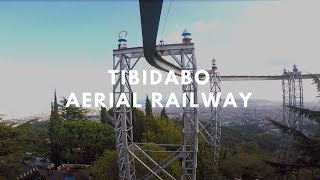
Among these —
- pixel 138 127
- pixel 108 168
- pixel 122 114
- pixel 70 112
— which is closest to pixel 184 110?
pixel 122 114

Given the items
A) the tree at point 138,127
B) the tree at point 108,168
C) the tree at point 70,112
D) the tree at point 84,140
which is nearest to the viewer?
the tree at point 108,168

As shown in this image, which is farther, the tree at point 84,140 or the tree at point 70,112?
the tree at point 70,112

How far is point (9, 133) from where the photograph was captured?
13961mm

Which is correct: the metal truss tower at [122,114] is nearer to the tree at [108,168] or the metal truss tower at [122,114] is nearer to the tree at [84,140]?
the tree at [108,168]

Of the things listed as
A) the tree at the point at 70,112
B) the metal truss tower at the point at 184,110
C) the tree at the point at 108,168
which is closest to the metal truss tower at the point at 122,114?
the metal truss tower at the point at 184,110

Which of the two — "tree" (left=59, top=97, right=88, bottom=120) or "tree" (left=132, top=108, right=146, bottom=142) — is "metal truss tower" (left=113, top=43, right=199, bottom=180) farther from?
"tree" (left=59, top=97, right=88, bottom=120)

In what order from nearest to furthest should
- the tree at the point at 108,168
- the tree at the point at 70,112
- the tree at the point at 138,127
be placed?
the tree at the point at 108,168 → the tree at the point at 138,127 → the tree at the point at 70,112

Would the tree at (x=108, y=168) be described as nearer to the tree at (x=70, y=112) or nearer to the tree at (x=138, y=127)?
the tree at (x=138, y=127)

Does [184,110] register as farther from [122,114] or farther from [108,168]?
[108,168]

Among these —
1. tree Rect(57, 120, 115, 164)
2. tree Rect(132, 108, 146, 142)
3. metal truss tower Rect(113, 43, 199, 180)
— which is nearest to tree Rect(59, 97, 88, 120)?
tree Rect(57, 120, 115, 164)

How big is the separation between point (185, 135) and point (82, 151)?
60.2 feet

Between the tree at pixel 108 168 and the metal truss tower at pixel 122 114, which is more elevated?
the metal truss tower at pixel 122 114

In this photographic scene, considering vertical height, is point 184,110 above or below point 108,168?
above

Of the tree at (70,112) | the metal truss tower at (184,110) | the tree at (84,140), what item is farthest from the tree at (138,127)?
the metal truss tower at (184,110)
